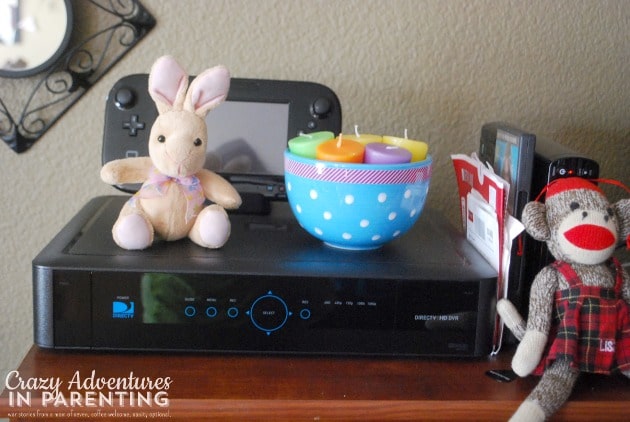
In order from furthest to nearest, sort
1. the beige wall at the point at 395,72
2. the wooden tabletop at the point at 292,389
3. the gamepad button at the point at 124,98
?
the beige wall at the point at 395,72, the gamepad button at the point at 124,98, the wooden tabletop at the point at 292,389

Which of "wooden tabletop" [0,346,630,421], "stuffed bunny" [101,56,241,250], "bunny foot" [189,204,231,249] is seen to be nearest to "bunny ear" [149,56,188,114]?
"stuffed bunny" [101,56,241,250]

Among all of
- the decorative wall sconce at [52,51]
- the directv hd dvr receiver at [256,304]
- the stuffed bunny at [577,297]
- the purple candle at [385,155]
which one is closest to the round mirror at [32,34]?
the decorative wall sconce at [52,51]

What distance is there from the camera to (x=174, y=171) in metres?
0.74

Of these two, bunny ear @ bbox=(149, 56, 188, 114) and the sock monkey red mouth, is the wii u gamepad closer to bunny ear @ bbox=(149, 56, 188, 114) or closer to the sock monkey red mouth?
bunny ear @ bbox=(149, 56, 188, 114)

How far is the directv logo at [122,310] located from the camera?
2.27 ft

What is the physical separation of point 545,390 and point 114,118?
0.59 meters

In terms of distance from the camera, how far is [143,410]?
62 cm

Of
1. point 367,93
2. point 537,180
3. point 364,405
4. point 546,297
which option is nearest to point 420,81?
point 367,93

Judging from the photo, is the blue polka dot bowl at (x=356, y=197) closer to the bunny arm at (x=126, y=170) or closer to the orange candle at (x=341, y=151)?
the orange candle at (x=341, y=151)

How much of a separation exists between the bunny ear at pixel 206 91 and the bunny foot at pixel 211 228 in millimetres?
103

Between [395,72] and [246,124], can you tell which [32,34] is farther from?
[395,72]

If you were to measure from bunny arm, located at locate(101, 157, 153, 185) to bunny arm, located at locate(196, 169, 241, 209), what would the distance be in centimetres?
6

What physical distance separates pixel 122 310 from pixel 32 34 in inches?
19.4

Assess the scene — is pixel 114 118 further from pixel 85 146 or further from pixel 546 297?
pixel 546 297
